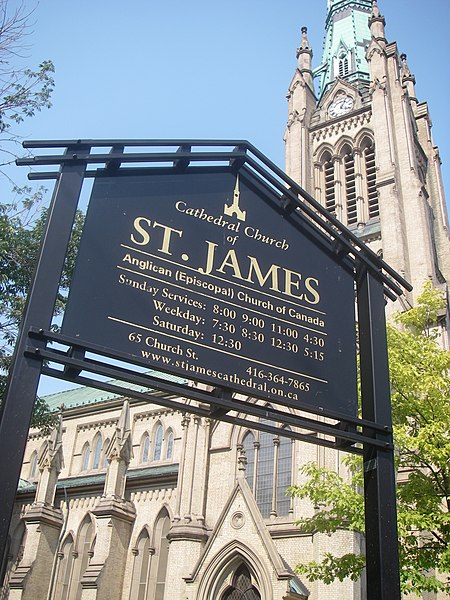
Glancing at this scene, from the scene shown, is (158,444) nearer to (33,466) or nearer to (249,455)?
(249,455)

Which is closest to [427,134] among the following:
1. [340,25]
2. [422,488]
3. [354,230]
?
[354,230]

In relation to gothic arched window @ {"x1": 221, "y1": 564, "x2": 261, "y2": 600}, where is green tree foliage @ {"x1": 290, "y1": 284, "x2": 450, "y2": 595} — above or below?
above

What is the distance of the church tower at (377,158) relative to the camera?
32.0 metres

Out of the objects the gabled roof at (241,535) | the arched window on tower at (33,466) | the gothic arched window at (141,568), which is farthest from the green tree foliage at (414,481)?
the arched window on tower at (33,466)

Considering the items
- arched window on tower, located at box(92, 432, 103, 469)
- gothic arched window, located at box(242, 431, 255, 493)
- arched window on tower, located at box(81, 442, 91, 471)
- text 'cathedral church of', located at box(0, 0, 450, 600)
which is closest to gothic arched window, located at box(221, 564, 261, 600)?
text 'cathedral church of', located at box(0, 0, 450, 600)

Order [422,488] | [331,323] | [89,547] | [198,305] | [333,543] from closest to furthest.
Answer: [198,305]
[331,323]
[422,488]
[333,543]
[89,547]

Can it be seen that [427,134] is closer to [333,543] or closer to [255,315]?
[333,543]

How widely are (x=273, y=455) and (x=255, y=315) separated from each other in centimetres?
2017

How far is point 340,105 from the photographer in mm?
42750

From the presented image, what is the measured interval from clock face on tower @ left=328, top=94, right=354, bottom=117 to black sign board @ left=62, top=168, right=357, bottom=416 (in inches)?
1474

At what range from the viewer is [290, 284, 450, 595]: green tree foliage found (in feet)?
44.6

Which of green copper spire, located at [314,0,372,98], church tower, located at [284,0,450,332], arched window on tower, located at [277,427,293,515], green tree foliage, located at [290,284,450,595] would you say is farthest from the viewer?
green copper spire, located at [314,0,372,98]

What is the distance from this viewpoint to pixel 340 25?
5322 centimetres

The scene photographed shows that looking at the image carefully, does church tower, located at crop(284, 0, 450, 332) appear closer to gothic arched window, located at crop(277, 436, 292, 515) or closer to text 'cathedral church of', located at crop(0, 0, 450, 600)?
text 'cathedral church of', located at crop(0, 0, 450, 600)
